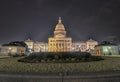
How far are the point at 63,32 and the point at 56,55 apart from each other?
132 metres

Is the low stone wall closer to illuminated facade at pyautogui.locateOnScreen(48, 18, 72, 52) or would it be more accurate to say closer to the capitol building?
illuminated facade at pyautogui.locateOnScreen(48, 18, 72, 52)

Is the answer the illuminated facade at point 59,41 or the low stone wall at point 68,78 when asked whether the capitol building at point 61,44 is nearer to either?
the illuminated facade at point 59,41

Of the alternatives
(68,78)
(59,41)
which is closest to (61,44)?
(59,41)

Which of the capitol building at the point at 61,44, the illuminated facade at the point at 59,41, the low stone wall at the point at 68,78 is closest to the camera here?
the low stone wall at the point at 68,78

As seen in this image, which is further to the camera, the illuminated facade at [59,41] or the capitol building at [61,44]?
the capitol building at [61,44]

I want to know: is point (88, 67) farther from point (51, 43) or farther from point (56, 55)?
point (51, 43)

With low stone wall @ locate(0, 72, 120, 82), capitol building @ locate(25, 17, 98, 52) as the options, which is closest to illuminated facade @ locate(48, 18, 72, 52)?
capitol building @ locate(25, 17, 98, 52)

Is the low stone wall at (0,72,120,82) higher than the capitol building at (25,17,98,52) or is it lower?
lower

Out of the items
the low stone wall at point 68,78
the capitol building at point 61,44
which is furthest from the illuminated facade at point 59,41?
the low stone wall at point 68,78

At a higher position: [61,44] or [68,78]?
[61,44]

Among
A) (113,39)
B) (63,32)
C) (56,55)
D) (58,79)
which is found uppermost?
(63,32)

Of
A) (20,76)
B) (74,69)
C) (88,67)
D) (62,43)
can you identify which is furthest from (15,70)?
(62,43)

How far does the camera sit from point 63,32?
14600 centimetres

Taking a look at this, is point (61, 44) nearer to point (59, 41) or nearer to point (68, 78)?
point (59, 41)
